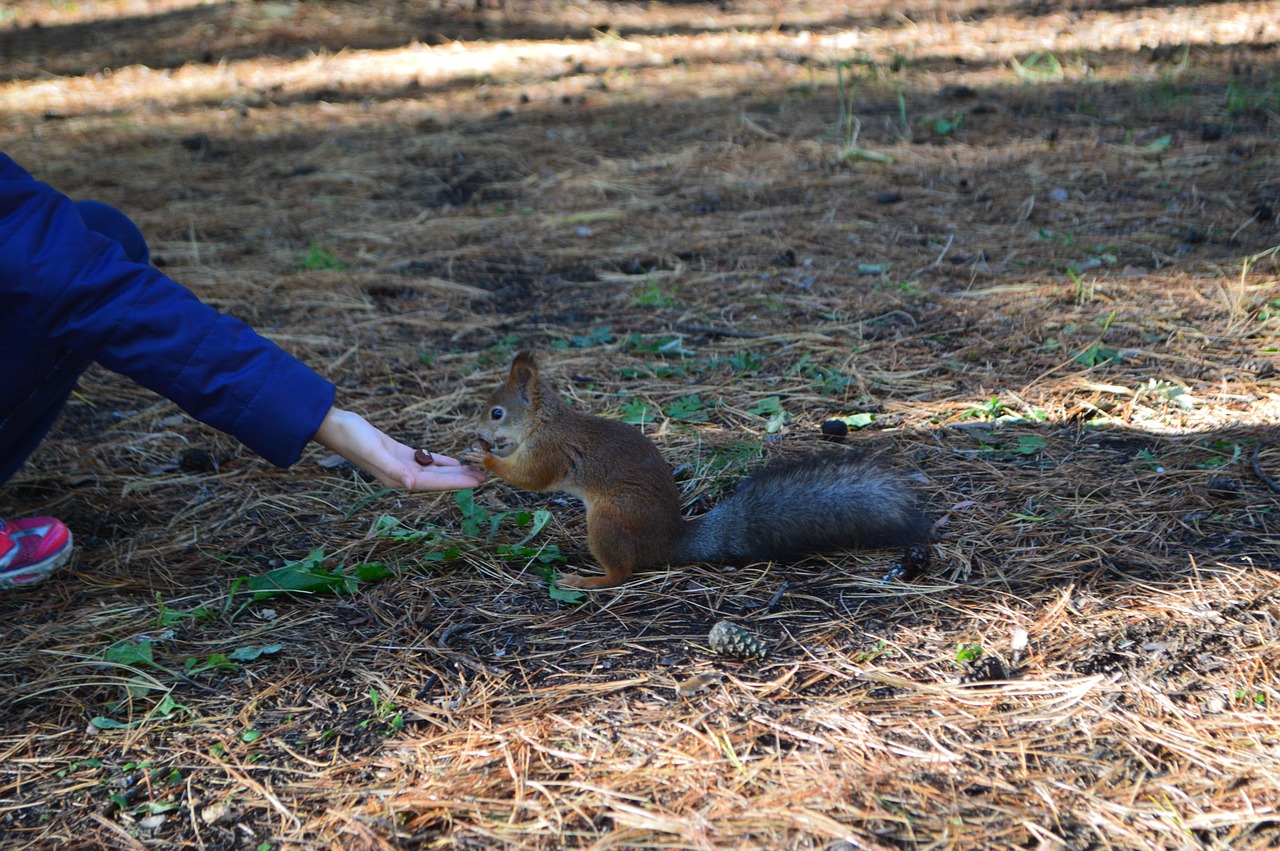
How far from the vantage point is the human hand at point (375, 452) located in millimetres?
1910

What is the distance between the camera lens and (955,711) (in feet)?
5.16

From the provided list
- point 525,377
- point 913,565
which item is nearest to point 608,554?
point 525,377

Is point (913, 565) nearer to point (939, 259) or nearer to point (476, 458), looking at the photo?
point (476, 458)

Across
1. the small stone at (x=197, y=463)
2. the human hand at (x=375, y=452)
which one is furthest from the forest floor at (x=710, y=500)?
the human hand at (x=375, y=452)

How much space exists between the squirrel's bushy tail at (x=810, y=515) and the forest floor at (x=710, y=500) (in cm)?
7

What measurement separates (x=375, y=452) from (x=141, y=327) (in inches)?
18.4

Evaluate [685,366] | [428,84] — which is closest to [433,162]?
[428,84]

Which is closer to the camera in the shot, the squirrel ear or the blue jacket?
the blue jacket

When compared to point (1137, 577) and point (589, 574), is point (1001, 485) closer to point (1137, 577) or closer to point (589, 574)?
point (1137, 577)

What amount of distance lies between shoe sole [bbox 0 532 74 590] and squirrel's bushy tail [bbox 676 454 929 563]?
4.43ft

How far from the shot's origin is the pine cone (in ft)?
5.69

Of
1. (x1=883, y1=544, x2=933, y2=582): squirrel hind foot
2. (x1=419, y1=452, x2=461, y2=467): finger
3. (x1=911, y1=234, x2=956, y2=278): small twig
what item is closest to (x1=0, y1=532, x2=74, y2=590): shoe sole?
(x1=419, y1=452, x2=461, y2=467): finger

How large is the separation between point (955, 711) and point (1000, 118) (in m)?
4.46

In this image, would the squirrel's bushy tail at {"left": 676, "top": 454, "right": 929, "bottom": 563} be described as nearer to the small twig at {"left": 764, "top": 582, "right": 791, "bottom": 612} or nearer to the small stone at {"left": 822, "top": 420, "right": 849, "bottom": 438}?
the small twig at {"left": 764, "top": 582, "right": 791, "bottom": 612}
